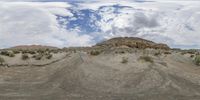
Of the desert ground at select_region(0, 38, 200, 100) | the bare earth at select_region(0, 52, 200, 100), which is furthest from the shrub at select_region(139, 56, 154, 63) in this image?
the bare earth at select_region(0, 52, 200, 100)

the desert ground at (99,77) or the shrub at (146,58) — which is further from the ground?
the shrub at (146,58)

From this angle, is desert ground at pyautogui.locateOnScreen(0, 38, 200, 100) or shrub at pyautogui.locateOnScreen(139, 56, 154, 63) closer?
desert ground at pyautogui.locateOnScreen(0, 38, 200, 100)

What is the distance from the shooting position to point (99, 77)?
38781mm

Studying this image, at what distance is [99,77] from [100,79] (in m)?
0.58

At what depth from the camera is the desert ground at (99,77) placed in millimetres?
33625

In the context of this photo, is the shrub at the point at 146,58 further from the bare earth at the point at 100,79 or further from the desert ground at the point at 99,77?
the bare earth at the point at 100,79

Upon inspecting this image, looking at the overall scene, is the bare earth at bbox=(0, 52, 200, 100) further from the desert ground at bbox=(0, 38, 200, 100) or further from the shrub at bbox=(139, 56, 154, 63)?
the shrub at bbox=(139, 56, 154, 63)

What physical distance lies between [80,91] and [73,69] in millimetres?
6994

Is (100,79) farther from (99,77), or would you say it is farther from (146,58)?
(146,58)

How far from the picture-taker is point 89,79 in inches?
1497

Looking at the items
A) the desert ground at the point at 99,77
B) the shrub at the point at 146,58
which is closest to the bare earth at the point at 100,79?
the desert ground at the point at 99,77

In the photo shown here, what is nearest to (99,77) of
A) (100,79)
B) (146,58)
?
(100,79)

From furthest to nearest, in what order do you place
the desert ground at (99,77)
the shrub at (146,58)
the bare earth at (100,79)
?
1. the shrub at (146,58)
2. the desert ground at (99,77)
3. the bare earth at (100,79)

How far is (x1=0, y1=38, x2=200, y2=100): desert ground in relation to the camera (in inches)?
1324
